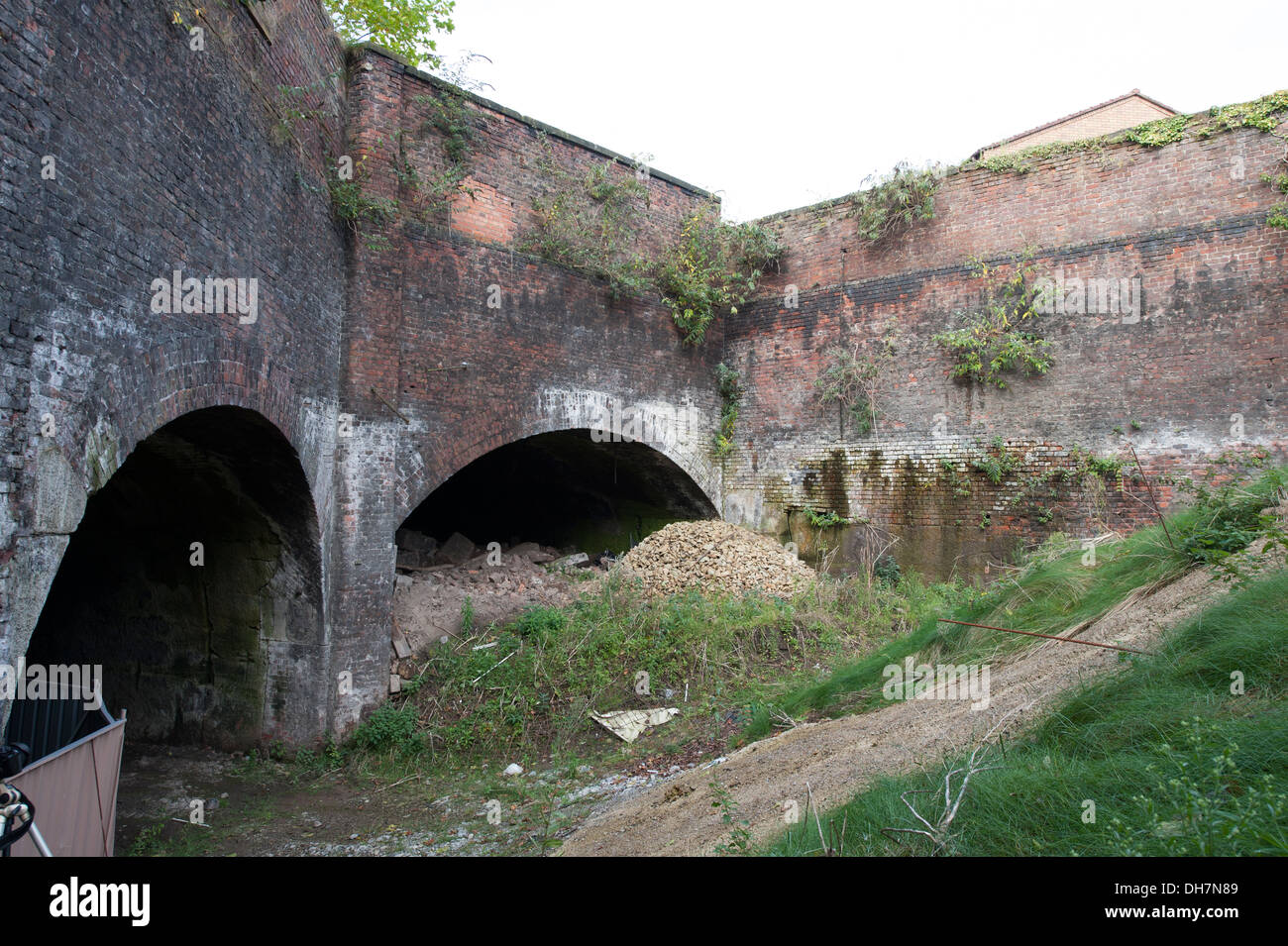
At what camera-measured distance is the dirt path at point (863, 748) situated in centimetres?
389

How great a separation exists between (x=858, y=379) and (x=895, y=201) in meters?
2.94

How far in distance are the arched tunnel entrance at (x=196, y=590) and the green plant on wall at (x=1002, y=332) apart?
8.23m

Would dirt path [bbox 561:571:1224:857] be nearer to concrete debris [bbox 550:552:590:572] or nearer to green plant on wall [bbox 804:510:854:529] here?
concrete debris [bbox 550:552:590:572]

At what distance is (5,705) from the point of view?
10.9 feet

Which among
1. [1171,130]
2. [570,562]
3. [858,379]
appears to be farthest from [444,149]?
[1171,130]

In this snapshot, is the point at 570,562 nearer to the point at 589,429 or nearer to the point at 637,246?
the point at 589,429

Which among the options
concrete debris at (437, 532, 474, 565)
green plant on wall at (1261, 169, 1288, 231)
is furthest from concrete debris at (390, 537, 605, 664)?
green plant on wall at (1261, 169, 1288, 231)

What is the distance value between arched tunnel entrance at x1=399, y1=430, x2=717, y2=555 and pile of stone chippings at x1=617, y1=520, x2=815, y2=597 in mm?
1465

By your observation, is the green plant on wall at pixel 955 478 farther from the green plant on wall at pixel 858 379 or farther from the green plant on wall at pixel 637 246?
the green plant on wall at pixel 637 246

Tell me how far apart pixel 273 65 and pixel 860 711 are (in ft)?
22.8

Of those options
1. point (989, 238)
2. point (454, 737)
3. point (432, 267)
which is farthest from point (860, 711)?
point (989, 238)

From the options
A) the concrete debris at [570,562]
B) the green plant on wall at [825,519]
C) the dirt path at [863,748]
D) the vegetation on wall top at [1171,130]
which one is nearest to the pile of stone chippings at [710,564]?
the green plant on wall at [825,519]
